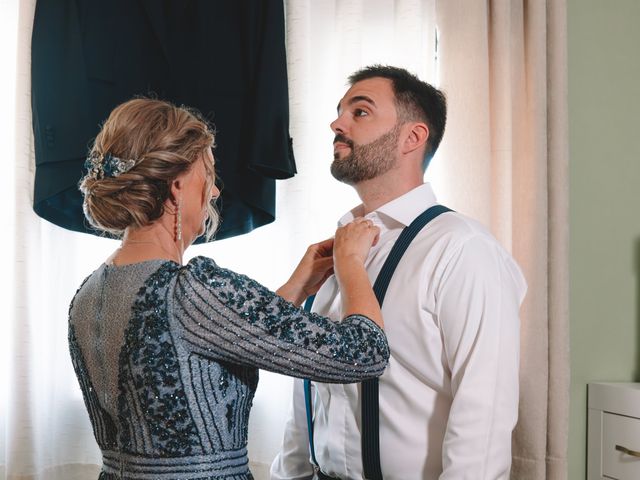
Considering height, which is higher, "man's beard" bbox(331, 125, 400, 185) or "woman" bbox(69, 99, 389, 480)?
"man's beard" bbox(331, 125, 400, 185)

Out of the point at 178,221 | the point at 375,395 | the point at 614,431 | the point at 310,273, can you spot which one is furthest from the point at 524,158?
the point at 178,221

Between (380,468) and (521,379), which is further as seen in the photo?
(521,379)

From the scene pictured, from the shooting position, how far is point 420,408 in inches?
53.7

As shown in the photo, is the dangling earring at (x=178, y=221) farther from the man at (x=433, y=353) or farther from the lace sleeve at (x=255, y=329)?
the man at (x=433, y=353)

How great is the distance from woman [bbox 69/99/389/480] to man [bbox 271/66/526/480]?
0.60 feet

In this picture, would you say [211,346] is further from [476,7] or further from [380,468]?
[476,7]

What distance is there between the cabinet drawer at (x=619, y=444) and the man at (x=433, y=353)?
3.12ft

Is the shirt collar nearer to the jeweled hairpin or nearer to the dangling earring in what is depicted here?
the dangling earring

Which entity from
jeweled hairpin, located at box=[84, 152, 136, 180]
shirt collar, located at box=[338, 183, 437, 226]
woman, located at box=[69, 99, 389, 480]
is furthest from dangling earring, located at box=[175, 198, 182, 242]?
shirt collar, located at box=[338, 183, 437, 226]

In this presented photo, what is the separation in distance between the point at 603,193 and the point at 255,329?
176cm

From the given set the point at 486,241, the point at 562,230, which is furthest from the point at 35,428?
the point at 562,230

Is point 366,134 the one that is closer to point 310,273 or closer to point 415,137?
point 415,137

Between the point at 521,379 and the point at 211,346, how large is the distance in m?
1.35

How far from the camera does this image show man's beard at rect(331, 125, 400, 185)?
158cm
